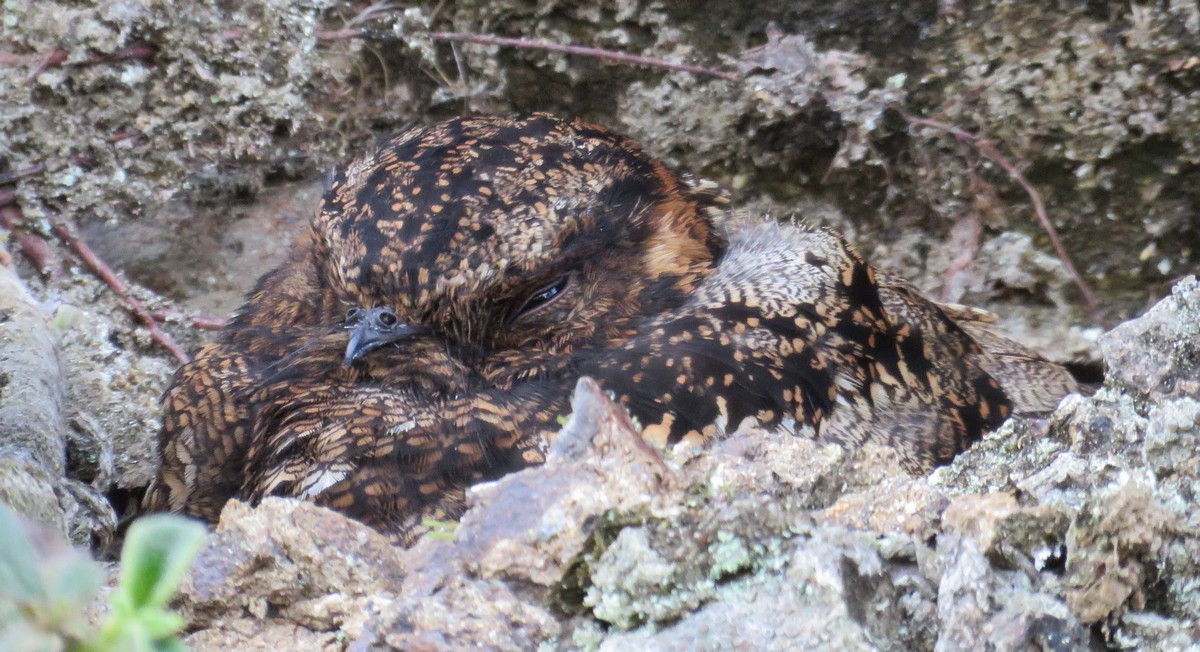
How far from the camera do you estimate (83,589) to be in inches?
19.5

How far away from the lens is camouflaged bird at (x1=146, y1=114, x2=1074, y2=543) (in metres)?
1.92

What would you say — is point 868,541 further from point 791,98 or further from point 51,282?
point 51,282

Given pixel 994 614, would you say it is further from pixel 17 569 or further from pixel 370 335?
pixel 370 335

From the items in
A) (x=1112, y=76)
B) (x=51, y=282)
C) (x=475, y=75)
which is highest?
(x=1112, y=76)

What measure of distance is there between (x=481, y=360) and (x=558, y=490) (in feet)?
3.07

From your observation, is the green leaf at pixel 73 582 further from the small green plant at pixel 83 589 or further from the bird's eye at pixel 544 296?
the bird's eye at pixel 544 296

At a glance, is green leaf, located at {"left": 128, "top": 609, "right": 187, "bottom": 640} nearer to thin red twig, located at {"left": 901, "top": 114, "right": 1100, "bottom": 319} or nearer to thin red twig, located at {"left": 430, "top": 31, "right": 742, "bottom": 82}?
thin red twig, located at {"left": 430, "top": 31, "right": 742, "bottom": 82}

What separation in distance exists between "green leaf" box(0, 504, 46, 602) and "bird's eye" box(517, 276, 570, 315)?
1.59m

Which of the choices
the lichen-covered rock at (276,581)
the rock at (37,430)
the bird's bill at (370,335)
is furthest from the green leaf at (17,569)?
the bird's bill at (370,335)

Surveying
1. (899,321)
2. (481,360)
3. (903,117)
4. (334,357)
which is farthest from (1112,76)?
(334,357)

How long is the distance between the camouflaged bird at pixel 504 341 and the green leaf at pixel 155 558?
132 centimetres

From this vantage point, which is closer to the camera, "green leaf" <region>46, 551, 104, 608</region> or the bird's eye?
"green leaf" <region>46, 551, 104, 608</region>

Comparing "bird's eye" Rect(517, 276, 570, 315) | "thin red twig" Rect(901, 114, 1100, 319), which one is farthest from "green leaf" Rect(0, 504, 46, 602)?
"thin red twig" Rect(901, 114, 1100, 319)

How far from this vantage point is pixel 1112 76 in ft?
9.79
